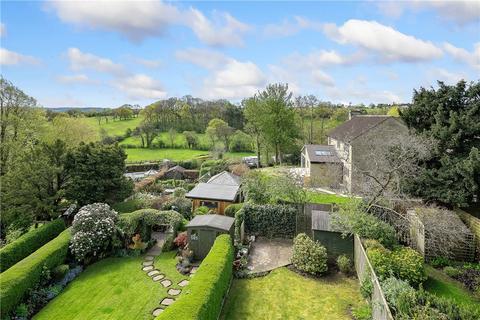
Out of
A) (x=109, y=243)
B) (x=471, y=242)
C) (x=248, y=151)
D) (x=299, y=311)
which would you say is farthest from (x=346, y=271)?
(x=248, y=151)

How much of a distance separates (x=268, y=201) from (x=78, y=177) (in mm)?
13575

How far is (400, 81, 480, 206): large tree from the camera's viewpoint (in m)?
18.2

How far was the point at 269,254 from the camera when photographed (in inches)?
712

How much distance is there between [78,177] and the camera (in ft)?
72.1

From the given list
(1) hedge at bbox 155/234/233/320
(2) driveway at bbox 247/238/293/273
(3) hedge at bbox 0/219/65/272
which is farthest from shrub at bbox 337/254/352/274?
(3) hedge at bbox 0/219/65/272

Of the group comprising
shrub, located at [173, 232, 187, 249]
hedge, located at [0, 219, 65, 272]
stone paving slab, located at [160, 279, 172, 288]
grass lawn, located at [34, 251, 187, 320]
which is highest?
hedge, located at [0, 219, 65, 272]

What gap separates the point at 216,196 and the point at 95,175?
9255 millimetres

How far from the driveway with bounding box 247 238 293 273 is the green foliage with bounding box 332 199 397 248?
11.1 ft

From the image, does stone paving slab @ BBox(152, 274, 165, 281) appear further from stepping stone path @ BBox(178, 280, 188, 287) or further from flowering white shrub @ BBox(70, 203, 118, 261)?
flowering white shrub @ BBox(70, 203, 118, 261)

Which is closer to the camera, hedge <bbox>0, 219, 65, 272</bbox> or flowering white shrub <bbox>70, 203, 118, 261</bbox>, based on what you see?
hedge <bbox>0, 219, 65, 272</bbox>

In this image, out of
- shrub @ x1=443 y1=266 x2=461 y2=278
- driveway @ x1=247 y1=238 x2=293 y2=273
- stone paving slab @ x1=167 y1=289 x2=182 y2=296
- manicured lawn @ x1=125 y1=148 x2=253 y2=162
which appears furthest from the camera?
manicured lawn @ x1=125 y1=148 x2=253 y2=162

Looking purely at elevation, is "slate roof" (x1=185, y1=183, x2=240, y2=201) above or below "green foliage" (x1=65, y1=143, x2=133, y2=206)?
below

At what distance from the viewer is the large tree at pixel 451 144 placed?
18250 millimetres

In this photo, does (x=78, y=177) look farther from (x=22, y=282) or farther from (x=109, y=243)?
(x=22, y=282)
